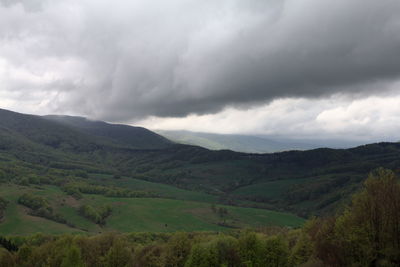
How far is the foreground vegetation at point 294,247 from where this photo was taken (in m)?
55.5

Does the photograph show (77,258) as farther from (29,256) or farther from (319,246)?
(319,246)

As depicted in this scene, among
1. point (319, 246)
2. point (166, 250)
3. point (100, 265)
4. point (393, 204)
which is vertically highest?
point (393, 204)

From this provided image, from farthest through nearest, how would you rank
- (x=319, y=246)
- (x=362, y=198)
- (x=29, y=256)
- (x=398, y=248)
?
(x=29, y=256)
(x=319, y=246)
(x=362, y=198)
(x=398, y=248)

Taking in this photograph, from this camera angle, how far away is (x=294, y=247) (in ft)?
296

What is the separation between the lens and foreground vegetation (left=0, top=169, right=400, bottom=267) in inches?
2185

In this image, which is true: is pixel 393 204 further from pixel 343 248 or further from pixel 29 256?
pixel 29 256

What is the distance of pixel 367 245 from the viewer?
55.2 metres

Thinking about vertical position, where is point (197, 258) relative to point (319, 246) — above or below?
below

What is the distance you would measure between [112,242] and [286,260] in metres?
65.0

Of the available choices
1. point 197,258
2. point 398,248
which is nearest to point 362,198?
point 398,248

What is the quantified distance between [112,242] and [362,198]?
92168 mm

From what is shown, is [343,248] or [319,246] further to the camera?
[319,246]

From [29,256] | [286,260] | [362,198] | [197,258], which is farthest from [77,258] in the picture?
[362,198]

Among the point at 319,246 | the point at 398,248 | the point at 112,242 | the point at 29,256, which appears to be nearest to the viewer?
the point at 398,248
